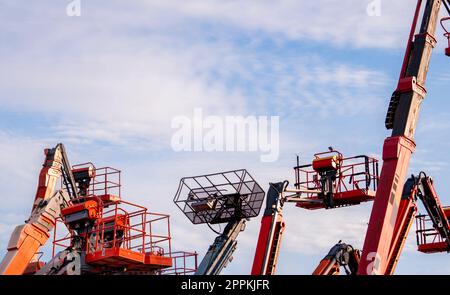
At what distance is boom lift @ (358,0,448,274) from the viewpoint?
94.4ft

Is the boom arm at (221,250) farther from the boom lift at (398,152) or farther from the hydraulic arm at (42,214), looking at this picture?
the hydraulic arm at (42,214)

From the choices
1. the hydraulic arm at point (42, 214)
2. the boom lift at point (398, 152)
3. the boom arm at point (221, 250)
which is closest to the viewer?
the boom lift at point (398, 152)

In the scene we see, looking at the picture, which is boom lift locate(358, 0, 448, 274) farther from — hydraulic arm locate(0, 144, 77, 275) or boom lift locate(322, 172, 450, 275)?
hydraulic arm locate(0, 144, 77, 275)

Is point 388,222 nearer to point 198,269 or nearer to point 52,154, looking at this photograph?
point 198,269

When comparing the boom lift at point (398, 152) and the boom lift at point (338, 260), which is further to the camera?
the boom lift at point (338, 260)

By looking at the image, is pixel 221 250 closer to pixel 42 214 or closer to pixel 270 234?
pixel 270 234

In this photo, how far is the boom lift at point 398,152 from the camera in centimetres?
2878

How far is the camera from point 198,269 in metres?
34.8

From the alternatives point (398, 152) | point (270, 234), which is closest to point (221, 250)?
point (270, 234)

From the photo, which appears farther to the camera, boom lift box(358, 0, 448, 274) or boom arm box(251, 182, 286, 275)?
boom arm box(251, 182, 286, 275)

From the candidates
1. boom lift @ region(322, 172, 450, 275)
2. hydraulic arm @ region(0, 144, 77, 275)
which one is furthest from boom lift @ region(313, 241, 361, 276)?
hydraulic arm @ region(0, 144, 77, 275)

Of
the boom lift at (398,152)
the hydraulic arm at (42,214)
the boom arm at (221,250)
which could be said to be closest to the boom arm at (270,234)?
the boom arm at (221,250)

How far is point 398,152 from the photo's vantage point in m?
29.6
